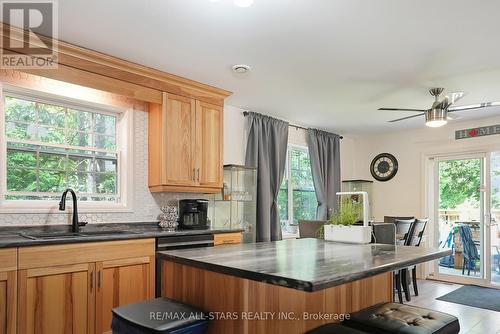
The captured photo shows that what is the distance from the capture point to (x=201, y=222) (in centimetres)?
395

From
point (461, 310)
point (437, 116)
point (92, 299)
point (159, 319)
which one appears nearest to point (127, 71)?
point (92, 299)

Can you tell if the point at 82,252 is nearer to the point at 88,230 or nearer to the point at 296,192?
the point at 88,230

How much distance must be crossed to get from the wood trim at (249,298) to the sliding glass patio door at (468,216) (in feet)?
13.5

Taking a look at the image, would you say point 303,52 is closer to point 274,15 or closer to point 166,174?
point 274,15

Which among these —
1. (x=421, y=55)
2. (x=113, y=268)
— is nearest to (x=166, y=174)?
(x=113, y=268)

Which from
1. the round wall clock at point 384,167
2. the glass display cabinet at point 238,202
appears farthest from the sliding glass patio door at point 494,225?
the glass display cabinet at point 238,202

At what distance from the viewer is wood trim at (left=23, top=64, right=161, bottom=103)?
9.52 feet

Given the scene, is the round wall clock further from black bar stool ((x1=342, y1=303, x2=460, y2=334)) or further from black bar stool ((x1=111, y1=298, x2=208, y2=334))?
black bar stool ((x1=111, y1=298, x2=208, y2=334))

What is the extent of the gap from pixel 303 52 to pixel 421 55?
0.99m

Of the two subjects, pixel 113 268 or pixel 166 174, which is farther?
pixel 166 174

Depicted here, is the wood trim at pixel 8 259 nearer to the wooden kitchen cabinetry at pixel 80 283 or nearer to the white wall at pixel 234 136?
the wooden kitchen cabinetry at pixel 80 283

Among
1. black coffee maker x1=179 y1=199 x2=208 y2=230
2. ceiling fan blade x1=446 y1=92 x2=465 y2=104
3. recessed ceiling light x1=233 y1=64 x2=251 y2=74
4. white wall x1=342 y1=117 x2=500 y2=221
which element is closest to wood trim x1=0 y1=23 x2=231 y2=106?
recessed ceiling light x1=233 y1=64 x2=251 y2=74

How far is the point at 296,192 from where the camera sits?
5.79 metres

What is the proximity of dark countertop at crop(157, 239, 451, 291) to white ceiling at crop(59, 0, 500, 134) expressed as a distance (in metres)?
1.52
